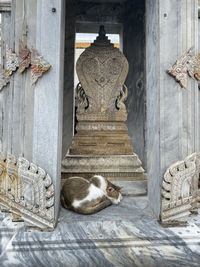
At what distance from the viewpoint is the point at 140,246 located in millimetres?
1941

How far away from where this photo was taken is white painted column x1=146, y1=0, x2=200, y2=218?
221cm

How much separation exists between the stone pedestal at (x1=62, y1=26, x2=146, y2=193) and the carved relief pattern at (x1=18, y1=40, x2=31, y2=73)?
73.5 inches

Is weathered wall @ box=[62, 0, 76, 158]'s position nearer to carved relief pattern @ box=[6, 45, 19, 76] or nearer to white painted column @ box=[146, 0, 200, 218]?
carved relief pattern @ box=[6, 45, 19, 76]

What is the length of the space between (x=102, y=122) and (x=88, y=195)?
182 cm

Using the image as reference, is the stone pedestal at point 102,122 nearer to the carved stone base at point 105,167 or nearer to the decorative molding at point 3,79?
the carved stone base at point 105,167

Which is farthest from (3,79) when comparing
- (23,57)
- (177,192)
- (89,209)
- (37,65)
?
(177,192)

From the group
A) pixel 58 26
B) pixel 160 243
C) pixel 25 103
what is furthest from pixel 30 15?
pixel 160 243

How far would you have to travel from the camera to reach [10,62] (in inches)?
92.4

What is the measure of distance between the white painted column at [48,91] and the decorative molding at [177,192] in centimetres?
116

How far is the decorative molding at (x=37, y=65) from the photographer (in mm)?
2090

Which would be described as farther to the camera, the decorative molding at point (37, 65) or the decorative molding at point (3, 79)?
the decorative molding at point (3, 79)

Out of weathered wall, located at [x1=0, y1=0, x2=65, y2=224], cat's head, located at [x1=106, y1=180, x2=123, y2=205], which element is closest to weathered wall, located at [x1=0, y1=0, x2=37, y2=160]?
weathered wall, located at [x1=0, y1=0, x2=65, y2=224]

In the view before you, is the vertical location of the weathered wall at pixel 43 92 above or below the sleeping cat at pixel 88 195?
above

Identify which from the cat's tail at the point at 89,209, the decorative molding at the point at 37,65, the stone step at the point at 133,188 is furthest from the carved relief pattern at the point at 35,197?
the stone step at the point at 133,188
